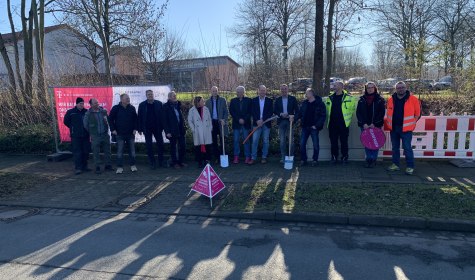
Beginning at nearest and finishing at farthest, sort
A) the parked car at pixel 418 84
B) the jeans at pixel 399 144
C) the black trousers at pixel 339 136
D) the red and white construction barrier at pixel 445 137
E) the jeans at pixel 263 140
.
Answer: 1. the jeans at pixel 399 144
2. the red and white construction barrier at pixel 445 137
3. the black trousers at pixel 339 136
4. the jeans at pixel 263 140
5. the parked car at pixel 418 84

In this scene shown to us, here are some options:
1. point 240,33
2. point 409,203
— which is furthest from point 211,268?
point 240,33

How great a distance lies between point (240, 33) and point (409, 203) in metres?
29.5

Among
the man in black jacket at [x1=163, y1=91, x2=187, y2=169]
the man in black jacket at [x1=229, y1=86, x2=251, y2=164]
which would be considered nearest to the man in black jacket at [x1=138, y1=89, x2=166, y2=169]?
the man in black jacket at [x1=163, y1=91, x2=187, y2=169]

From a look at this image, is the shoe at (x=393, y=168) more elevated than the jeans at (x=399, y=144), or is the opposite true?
the jeans at (x=399, y=144)

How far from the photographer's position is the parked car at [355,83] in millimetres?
13144

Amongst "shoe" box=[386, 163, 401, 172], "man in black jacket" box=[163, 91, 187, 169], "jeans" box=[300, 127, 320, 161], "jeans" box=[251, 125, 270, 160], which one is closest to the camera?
"shoe" box=[386, 163, 401, 172]

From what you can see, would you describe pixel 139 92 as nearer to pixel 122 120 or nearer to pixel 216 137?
pixel 122 120

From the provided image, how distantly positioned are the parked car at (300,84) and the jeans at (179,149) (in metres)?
5.13

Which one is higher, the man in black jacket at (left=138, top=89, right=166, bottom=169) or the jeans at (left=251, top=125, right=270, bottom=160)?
the man in black jacket at (left=138, top=89, right=166, bottom=169)

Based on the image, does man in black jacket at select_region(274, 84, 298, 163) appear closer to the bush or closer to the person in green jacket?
the person in green jacket

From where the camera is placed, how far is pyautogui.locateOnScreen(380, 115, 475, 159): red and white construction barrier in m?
7.43

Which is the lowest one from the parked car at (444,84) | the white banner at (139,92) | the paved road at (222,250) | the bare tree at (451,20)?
the paved road at (222,250)

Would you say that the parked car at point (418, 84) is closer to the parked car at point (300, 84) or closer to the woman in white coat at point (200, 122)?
the parked car at point (300, 84)

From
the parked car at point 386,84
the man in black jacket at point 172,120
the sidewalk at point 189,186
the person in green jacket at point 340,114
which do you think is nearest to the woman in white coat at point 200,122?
the man in black jacket at point 172,120
